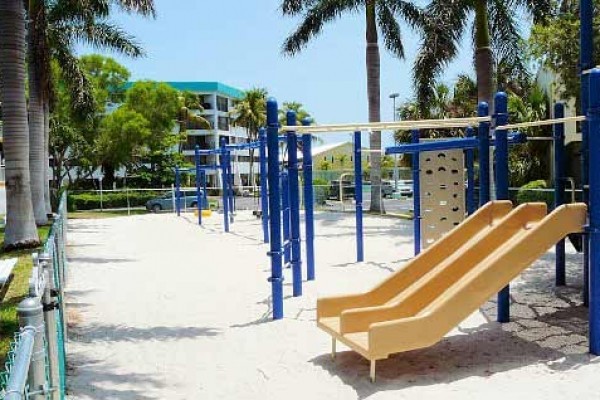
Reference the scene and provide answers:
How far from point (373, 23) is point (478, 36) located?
8.26 metres

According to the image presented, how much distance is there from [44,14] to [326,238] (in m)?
11.3

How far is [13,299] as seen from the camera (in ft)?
29.5

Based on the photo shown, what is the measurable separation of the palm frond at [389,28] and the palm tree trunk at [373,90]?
0.42m

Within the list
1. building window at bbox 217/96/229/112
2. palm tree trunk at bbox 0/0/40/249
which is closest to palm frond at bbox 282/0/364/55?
palm tree trunk at bbox 0/0/40/249

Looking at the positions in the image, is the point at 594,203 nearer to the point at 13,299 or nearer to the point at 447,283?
the point at 447,283

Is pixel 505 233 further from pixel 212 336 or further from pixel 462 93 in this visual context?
pixel 462 93

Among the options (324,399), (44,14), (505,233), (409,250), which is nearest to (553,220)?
(505,233)

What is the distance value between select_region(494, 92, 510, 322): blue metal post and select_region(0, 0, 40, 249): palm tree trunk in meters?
10.3

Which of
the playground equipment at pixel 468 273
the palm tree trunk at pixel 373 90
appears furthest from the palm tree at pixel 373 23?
the playground equipment at pixel 468 273

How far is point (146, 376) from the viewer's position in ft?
19.1

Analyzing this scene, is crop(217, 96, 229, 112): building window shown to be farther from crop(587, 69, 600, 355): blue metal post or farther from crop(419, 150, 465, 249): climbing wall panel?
crop(587, 69, 600, 355): blue metal post

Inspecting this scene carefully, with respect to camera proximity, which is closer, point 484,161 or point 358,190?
point 484,161

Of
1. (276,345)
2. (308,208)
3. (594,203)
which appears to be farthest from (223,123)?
(594,203)

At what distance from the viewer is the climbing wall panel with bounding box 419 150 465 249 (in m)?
11.2
